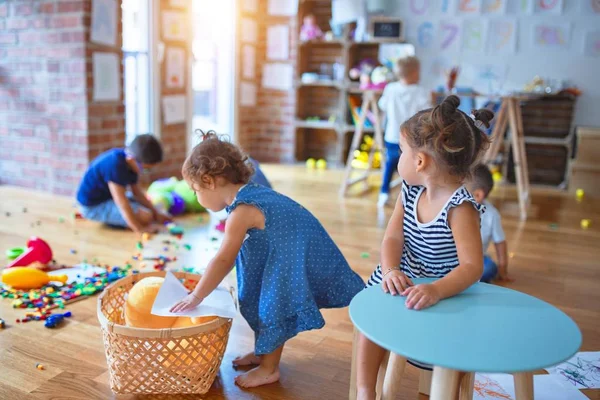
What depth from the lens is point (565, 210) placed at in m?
3.86

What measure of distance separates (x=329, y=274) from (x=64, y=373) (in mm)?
745

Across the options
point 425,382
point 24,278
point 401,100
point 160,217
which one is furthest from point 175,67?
point 425,382

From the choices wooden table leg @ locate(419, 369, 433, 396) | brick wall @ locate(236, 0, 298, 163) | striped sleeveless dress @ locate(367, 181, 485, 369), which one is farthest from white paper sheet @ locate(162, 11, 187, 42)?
wooden table leg @ locate(419, 369, 433, 396)

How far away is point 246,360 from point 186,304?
0.98ft

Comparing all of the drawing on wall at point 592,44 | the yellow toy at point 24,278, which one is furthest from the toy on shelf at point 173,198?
the drawing on wall at point 592,44

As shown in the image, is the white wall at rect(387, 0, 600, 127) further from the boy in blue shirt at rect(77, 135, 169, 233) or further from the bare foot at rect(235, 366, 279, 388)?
the bare foot at rect(235, 366, 279, 388)

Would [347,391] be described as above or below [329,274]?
below

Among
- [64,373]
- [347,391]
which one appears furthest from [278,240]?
[64,373]

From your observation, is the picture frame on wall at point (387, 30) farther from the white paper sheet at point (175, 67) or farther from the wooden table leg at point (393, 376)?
the wooden table leg at point (393, 376)

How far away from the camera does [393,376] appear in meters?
1.09

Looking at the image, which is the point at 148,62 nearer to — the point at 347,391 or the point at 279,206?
the point at 279,206

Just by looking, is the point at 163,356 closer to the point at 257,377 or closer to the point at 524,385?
the point at 257,377

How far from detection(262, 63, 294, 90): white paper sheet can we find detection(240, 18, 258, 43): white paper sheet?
0.30 metres

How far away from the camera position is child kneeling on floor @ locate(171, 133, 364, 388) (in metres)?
1.45
